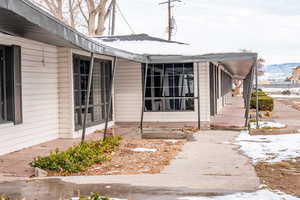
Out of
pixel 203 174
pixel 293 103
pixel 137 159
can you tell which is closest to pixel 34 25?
pixel 203 174

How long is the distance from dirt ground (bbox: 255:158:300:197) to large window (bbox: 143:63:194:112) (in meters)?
6.53

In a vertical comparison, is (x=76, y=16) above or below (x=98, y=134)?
above

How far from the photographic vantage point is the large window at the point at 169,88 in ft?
46.1

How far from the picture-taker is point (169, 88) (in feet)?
47.0

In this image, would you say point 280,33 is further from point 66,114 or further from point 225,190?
point 225,190

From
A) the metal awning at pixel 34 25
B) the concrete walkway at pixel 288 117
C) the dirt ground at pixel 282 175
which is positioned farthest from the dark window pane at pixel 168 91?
the dirt ground at pixel 282 175

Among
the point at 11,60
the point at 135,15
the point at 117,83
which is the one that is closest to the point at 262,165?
the point at 11,60

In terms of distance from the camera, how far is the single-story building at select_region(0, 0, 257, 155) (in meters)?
7.28

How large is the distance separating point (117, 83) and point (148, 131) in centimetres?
Result: 250

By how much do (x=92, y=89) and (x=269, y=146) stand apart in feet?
18.6

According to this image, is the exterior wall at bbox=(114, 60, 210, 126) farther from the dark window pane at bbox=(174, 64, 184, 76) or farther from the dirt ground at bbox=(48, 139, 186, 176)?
the dirt ground at bbox=(48, 139, 186, 176)

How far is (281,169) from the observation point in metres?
7.05

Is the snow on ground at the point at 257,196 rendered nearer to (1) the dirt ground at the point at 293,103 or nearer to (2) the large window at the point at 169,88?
(2) the large window at the point at 169,88

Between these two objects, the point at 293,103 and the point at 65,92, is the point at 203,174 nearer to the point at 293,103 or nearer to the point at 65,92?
the point at 65,92
